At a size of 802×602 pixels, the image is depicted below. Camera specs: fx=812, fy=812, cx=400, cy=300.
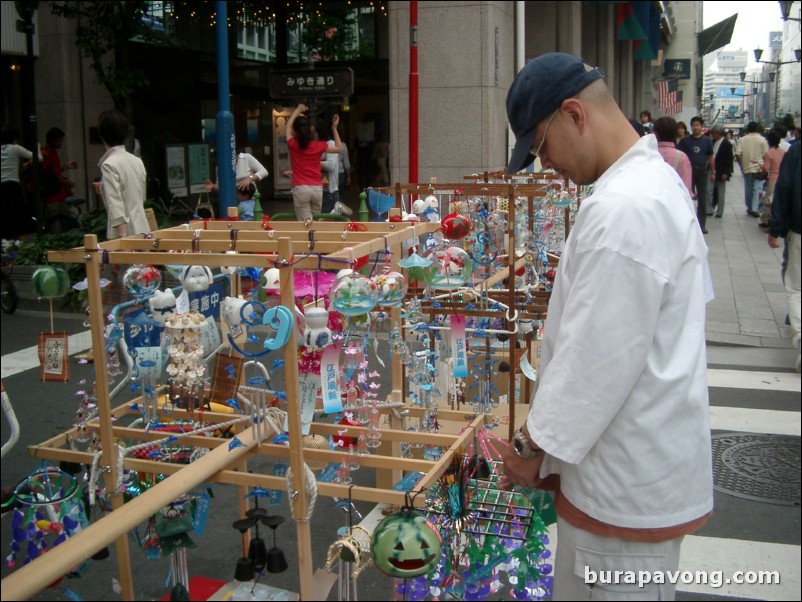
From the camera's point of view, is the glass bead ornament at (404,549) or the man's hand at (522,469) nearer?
the man's hand at (522,469)

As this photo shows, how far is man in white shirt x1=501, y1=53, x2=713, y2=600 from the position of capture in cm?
178

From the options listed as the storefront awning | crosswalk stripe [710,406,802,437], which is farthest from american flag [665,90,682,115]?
crosswalk stripe [710,406,802,437]

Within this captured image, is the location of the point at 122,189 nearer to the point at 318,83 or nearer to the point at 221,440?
the point at 221,440

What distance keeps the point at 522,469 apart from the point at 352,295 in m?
1.02

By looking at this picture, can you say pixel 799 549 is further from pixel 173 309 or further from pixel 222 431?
pixel 173 309

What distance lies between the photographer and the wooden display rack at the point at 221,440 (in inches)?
90.9

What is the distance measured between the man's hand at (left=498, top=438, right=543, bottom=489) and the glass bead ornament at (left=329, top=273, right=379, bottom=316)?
0.93 meters

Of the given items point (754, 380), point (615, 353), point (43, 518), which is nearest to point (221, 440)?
point (43, 518)

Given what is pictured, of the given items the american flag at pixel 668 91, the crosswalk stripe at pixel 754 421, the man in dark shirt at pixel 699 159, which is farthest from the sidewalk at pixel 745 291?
the american flag at pixel 668 91

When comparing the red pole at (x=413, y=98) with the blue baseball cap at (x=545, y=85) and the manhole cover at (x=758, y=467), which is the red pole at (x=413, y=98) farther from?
the blue baseball cap at (x=545, y=85)

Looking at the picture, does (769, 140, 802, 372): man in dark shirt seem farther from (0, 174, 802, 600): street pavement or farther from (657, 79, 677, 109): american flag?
(657, 79, 677, 109): american flag

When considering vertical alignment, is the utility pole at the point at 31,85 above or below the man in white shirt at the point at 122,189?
above

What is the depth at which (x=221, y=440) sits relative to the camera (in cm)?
333

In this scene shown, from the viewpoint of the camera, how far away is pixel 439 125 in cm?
1260
